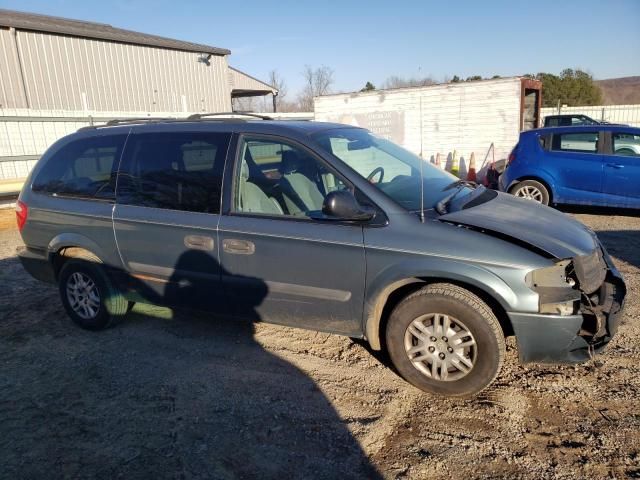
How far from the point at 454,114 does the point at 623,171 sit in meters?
5.54

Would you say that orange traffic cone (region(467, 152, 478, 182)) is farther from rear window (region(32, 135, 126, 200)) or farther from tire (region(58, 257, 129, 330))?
tire (region(58, 257, 129, 330))

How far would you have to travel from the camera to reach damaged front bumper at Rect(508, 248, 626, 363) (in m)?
2.87

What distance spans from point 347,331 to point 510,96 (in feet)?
34.2

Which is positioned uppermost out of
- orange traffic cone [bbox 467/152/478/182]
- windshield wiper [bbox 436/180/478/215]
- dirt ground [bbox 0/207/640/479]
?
windshield wiper [bbox 436/180/478/215]

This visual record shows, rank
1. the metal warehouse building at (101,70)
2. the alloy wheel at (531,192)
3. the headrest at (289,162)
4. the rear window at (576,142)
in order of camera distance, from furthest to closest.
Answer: the metal warehouse building at (101,70)
the alloy wheel at (531,192)
the rear window at (576,142)
the headrest at (289,162)

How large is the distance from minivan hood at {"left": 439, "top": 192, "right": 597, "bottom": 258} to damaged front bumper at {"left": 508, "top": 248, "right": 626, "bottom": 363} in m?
0.26

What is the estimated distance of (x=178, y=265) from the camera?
383 cm

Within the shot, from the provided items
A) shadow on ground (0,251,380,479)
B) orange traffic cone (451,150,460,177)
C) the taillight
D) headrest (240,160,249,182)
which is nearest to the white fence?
orange traffic cone (451,150,460,177)

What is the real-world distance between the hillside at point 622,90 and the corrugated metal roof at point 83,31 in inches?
2750

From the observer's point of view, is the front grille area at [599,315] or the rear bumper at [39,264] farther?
the rear bumper at [39,264]

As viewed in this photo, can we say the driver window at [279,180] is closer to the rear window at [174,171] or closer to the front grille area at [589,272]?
the rear window at [174,171]

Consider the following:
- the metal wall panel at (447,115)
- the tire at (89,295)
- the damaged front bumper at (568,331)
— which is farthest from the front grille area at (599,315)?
the metal wall panel at (447,115)

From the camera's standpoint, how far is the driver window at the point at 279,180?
137 inches

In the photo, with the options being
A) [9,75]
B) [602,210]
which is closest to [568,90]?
[602,210]
